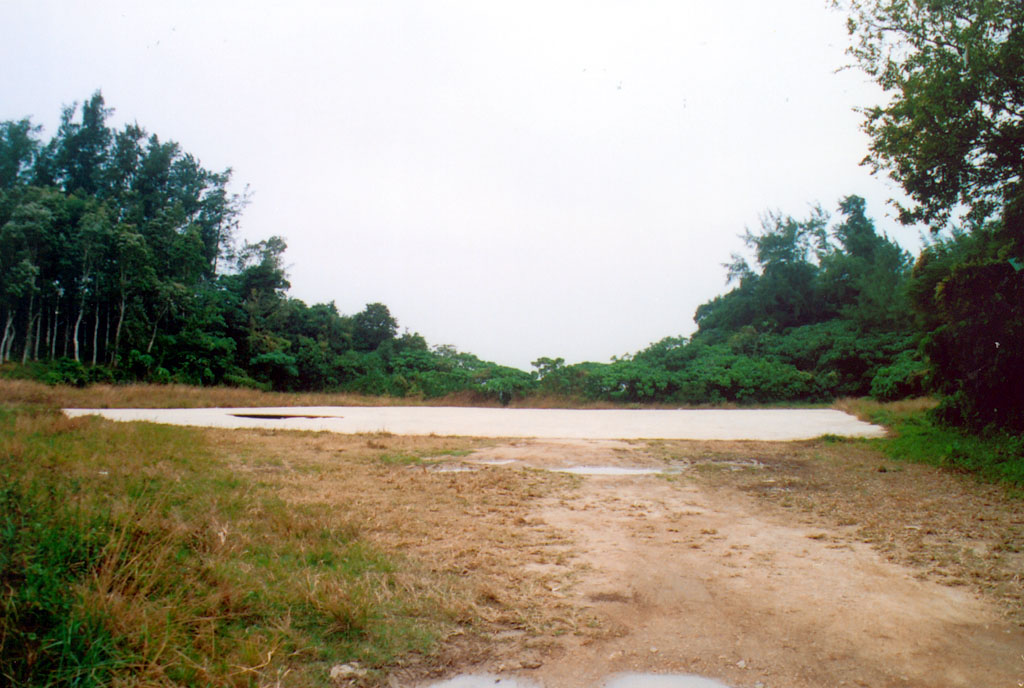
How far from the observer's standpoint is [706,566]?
370cm

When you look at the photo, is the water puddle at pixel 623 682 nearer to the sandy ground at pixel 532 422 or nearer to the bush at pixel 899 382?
the sandy ground at pixel 532 422

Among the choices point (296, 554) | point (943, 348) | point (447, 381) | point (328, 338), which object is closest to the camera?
point (296, 554)

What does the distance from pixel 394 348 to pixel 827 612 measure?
25377 mm

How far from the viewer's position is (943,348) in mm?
9977

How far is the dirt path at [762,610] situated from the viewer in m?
2.35

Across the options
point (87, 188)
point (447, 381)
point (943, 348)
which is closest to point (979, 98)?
point (943, 348)

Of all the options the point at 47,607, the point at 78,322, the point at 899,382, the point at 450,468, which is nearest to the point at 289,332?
the point at 78,322

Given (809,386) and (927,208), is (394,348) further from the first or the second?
(927,208)

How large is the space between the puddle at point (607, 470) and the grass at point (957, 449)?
394 cm

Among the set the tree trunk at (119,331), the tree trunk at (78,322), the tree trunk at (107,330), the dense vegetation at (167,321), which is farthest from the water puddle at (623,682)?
the tree trunk at (107,330)

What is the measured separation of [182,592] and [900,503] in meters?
6.16

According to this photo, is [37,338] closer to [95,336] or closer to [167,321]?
[95,336]

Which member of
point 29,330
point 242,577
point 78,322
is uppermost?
point 78,322

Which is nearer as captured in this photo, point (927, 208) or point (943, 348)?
point (927, 208)
